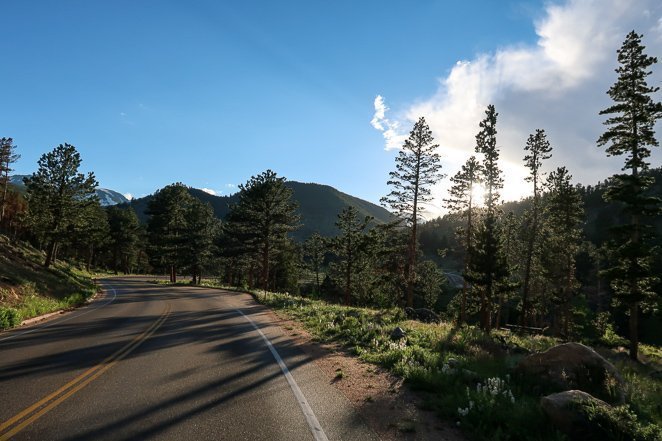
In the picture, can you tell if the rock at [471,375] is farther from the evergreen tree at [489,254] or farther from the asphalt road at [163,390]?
the evergreen tree at [489,254]

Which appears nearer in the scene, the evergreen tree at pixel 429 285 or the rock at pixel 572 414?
A: the rock at pixel 572 414

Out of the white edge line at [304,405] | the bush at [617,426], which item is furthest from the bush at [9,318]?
the bush at [617,426]

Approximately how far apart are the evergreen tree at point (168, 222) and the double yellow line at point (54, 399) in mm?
50799

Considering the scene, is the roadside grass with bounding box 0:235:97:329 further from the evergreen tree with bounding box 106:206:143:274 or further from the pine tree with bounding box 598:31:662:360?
the evergreen tree with bounding box 106:206:143:274

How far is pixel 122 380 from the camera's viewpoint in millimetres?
8164

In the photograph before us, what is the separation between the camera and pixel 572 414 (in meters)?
5.74

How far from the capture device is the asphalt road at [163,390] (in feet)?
18.8

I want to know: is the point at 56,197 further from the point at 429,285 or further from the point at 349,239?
the point at 429,285

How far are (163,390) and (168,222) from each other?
2272 inches

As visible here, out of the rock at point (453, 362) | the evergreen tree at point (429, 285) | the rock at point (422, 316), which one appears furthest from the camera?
the evergreen tree at point (429, 285)

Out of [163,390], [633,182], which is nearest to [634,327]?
[633,182]

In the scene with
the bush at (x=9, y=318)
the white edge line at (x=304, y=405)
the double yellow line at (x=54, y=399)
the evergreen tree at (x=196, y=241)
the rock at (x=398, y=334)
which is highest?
the evergreen tree at (x=196, y=241)

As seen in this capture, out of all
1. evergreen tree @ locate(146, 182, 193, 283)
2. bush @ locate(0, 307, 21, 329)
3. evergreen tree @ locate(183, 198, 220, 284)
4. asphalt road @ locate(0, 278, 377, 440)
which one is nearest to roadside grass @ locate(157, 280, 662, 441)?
asphalt road @ locate(0, 278, 377, 440)

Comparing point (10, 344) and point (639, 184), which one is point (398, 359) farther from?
point (639, 184)
